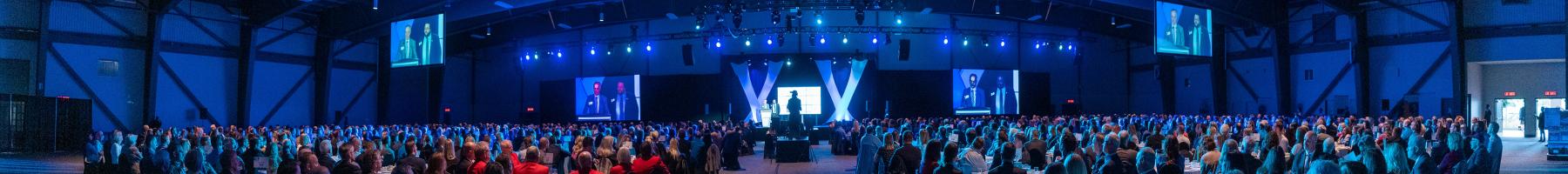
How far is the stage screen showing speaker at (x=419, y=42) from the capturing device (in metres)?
26.4

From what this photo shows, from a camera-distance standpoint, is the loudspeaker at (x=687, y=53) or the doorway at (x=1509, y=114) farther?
the loudspeaker at (x=687, y=53)

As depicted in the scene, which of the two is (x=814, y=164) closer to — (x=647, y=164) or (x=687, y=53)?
(x=647, y=164)

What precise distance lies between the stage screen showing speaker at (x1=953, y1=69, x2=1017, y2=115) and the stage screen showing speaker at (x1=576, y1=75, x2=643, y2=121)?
28.3 feet

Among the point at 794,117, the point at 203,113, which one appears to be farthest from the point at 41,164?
the point at 794,117

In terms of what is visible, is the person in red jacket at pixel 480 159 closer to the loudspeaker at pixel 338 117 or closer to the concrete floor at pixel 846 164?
the concrete floor at pixel 846 164

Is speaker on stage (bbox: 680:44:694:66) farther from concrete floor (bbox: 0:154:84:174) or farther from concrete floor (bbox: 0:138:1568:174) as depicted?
concrete floor (bbox: 0:154:84:174)

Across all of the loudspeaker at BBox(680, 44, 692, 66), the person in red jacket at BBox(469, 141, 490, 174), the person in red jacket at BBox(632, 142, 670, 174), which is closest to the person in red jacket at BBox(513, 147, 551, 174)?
the person in red jacket at BBox(469, 141, 490, 174)

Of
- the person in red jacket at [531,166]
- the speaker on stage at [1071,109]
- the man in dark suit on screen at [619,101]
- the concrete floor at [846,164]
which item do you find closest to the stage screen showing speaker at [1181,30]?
the concrete floor at [846,164]

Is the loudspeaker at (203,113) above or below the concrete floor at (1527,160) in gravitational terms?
above

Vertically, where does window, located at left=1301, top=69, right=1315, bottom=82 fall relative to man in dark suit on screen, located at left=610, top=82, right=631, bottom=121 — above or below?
above

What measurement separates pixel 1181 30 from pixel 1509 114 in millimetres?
9838

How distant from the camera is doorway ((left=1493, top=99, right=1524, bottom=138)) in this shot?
2955 cm

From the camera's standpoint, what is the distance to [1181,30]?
82.5ft

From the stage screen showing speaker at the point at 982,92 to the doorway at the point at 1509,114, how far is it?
11.6 meters
